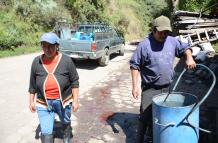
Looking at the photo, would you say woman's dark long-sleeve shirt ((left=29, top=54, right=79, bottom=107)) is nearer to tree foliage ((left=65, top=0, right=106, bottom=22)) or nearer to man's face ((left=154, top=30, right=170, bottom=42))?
man's face ((left=154, top=30, right=170, bottom=42))

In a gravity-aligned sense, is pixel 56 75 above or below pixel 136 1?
below

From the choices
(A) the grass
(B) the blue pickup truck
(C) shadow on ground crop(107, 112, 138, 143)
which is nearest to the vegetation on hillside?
(A) the grass

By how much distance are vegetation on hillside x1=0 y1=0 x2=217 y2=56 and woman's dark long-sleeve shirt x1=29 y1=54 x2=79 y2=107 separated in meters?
14.4

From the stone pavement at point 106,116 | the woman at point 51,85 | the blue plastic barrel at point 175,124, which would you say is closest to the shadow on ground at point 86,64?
the stone pavement at point 106,116

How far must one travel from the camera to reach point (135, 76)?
4.98 m

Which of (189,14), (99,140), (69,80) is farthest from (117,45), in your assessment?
(69,80)

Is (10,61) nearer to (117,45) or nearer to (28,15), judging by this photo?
(117,45)

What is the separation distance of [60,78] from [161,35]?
1526 millimetres

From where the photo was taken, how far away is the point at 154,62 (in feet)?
16.0

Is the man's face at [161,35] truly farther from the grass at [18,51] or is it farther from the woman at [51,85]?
the grass at [18,51]

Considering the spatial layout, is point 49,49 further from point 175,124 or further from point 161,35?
point 175,124

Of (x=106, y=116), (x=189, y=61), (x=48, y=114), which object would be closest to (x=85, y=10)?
A: (x=106, y=116)

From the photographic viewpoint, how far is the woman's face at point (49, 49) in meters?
4.39

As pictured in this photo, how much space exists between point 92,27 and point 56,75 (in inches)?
419
